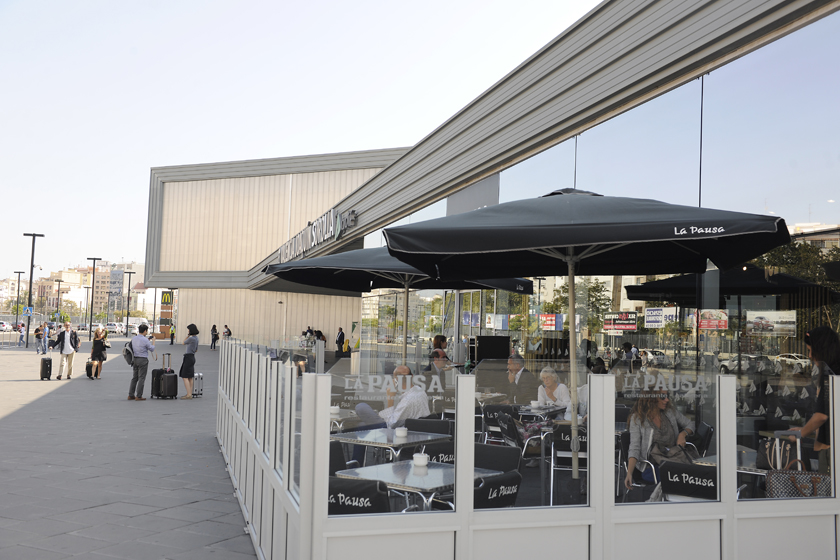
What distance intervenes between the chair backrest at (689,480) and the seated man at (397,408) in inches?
53.3

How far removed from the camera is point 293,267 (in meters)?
9.28

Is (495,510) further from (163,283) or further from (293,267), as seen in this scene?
(163,283)

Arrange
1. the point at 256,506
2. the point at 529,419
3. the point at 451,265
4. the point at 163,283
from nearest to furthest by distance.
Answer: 1. the point at 529,419
2. the point at 256,506
3. the point at 451,265
4. the point at 163,283

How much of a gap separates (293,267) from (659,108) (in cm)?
506

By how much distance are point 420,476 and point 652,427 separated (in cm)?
131

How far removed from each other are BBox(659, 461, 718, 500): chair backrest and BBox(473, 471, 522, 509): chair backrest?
83cm

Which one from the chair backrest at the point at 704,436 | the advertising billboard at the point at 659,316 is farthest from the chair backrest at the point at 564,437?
the advertising billboard at the point at 659,316

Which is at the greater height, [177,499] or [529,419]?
[529,419]

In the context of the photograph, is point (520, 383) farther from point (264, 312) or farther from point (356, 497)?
point (264, 312)

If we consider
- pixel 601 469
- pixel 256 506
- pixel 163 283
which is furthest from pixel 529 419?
pixel 163 283

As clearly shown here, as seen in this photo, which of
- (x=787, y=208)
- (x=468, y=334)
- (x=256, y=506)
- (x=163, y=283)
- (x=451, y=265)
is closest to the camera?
(x=256, y=506)

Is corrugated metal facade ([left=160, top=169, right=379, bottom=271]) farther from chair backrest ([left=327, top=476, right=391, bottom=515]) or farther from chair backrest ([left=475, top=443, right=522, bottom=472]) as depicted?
chair backrest ([left=327, top=476, right=391, bottom=515])

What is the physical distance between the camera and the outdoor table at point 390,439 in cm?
359

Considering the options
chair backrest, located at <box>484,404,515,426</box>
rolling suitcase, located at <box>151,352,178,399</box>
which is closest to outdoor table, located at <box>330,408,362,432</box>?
chair backrest, located at <box>484,404,515,426</box>
